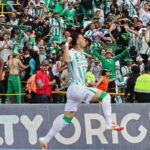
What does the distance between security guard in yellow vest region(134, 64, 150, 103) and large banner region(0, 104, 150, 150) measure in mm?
416

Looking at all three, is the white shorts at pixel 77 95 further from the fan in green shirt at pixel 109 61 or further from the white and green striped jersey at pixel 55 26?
the white and green striped jersey at pixel 55 26

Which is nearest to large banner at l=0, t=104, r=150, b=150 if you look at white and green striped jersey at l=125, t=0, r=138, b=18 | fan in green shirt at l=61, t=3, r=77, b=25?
fan in green shirt at l=61, t=3, r=77, b=25

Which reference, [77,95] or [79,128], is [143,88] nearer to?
[79,128]

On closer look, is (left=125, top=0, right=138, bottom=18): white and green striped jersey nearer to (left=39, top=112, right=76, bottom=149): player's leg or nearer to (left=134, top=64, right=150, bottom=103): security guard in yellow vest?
(left=134, top=64, right=150, bottom=103): security guard in yellow vest

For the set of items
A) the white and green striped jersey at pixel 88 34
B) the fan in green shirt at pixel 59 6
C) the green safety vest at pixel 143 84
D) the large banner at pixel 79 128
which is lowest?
the large banner at pixel 79 128

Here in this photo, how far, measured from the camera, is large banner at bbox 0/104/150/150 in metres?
12.8

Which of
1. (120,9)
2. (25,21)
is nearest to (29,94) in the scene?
(25,21)

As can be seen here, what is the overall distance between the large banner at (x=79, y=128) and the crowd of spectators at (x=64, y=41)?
1.43 m

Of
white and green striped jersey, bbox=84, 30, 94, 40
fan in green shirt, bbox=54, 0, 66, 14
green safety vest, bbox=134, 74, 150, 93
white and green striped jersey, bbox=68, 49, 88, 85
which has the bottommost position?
green safety vest, bbox=134, 74, 150, 93

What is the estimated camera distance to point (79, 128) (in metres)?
12.9

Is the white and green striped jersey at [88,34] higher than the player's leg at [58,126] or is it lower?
higher

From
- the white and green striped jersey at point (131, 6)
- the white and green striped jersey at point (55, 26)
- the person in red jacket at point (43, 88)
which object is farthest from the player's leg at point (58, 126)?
the white and green striped jersey at point (131, 6)

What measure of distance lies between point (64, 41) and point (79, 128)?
800 centimetres

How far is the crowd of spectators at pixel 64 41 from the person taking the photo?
16203 millimetres
